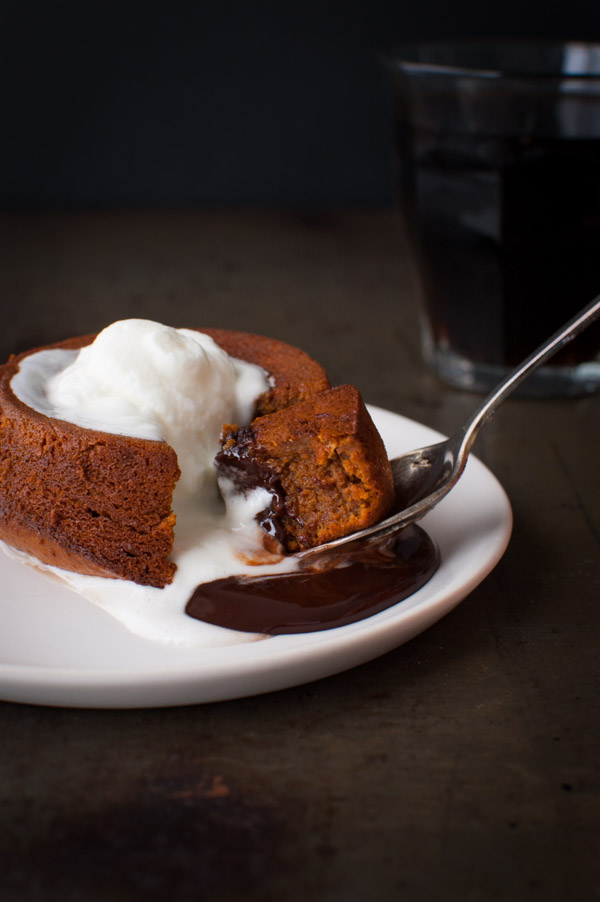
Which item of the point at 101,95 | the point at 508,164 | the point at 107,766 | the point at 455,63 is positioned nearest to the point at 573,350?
the point at 508,164

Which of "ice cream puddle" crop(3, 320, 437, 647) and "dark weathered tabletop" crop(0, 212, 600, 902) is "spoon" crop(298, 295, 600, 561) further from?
"dark weathered tabletop" crop(0, 212, 600, 902)

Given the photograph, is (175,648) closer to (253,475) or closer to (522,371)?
(253,475)

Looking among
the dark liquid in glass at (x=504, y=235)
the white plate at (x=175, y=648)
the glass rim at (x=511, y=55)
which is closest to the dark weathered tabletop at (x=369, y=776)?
the white plate at (x=175, y=648)

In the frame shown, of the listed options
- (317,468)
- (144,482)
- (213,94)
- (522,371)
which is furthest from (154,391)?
(213,94)

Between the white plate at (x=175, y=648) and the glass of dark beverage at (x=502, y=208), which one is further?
the glass of dark beverage at (x=502, y=208)

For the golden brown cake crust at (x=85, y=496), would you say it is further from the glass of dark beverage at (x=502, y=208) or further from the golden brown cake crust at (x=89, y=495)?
the glass of dark beverage at (x=502, y=208)
